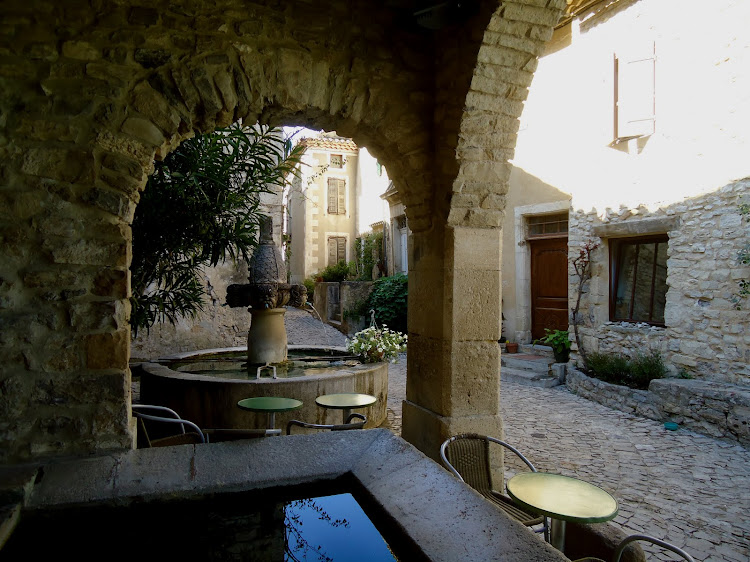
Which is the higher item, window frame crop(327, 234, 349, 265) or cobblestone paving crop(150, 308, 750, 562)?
window frame crop(327, 234, 349, 265)

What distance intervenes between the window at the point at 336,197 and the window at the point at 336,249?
934 mm

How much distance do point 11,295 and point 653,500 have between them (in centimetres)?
396

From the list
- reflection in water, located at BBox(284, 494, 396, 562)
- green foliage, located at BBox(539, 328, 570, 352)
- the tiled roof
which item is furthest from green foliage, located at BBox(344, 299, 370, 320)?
reflection in water, located at BBox(284, 494, 396, 562)

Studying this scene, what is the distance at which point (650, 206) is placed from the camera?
6129 mm

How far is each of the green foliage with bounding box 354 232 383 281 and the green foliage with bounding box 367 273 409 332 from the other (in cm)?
374

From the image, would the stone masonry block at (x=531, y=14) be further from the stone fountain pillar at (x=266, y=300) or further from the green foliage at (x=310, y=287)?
the green foliage at (x=310, y=287)

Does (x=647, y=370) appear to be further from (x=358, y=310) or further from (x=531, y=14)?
(x=358, y=310)

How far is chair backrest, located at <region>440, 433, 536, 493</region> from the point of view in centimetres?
255

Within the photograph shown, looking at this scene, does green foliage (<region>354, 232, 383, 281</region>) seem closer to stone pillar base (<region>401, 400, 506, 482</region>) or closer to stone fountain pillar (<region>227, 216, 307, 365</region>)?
stone fountain pillar (<region>227, 216, 307, 365</region>)

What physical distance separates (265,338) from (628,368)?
4318mm

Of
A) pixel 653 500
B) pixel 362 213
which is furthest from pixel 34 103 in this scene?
pixel 362 213

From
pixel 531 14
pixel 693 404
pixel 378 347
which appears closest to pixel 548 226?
pixel 693 404

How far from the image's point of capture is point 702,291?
18.4 feet

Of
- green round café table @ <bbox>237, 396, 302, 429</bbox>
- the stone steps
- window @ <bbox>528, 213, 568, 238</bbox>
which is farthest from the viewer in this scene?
window @ <bbox>528, 213, 568, 238</bbox>
